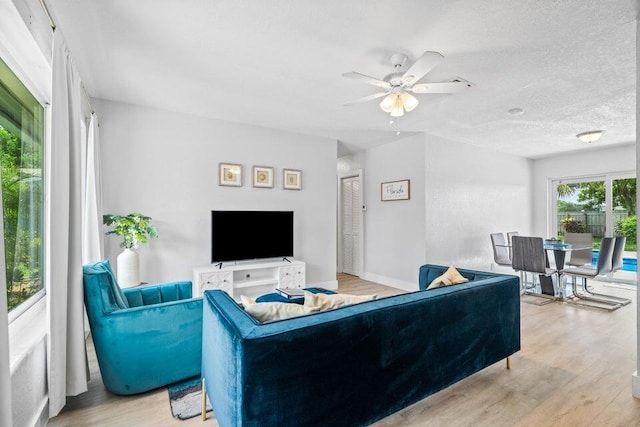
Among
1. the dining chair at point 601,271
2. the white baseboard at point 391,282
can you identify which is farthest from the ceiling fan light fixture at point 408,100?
the dining chair at point 601,271

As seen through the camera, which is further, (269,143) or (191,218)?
(269,143)

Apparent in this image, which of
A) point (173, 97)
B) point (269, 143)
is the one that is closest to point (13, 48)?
point (173, 97)

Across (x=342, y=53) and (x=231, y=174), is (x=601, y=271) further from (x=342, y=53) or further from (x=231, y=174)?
(x=231, y=174)

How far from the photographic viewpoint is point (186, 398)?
2.02m

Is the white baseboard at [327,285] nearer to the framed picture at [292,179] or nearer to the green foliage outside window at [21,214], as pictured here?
the framed picture at [292,179]

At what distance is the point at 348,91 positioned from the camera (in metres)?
3.17

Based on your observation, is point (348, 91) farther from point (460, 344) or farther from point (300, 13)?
point (460, 344)

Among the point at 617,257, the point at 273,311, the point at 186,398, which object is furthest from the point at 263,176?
the point at 617,257

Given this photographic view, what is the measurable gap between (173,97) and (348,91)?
195 cm

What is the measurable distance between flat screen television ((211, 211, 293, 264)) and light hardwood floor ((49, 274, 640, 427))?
1710 millimetres

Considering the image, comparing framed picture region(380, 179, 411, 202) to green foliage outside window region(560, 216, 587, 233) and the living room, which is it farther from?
green foliage outside window region(560, 216, 587, 233)

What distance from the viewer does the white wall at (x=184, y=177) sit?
3.55m

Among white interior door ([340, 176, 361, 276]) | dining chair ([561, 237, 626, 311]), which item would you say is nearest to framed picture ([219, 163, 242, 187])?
white interior door ([340, 176, 361, 276])

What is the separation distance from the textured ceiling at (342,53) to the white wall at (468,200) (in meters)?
1.19
